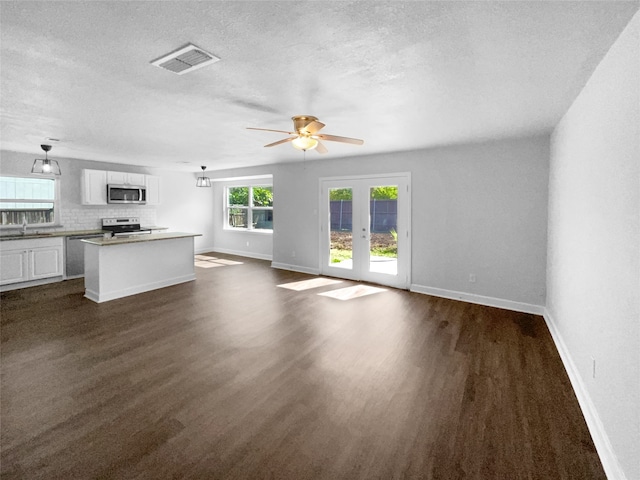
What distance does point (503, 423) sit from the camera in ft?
7.00

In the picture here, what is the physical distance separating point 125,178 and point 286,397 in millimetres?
6632

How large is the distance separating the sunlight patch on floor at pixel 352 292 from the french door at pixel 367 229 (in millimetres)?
421

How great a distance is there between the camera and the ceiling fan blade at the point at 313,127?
9.78 feet

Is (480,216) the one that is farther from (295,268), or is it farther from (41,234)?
(41,234)

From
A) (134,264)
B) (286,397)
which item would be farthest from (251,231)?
(286,397)

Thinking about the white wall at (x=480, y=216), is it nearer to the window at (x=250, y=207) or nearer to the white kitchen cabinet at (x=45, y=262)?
the window at (x=250, y=207)

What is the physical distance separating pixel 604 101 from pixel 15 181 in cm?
845

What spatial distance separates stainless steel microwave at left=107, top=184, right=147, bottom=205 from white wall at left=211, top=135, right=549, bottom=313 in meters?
Answer: 4.78

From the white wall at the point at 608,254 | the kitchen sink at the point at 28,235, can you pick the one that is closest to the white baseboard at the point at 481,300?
the white wall at the point at 608,254

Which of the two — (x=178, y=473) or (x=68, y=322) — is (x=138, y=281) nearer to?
(x=68, y=322)

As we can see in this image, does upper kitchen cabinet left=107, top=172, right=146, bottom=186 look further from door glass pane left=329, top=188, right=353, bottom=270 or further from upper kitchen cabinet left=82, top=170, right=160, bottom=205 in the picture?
door glass pane left=329, top=188, right=353, bottom=270

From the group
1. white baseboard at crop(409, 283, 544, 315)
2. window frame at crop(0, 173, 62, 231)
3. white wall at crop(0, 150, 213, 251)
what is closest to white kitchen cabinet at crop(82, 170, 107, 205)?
white wall at crop(0, 150, 213, 251)

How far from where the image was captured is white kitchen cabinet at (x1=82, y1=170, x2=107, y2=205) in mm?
6395


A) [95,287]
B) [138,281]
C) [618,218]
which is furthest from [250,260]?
[618,218]
